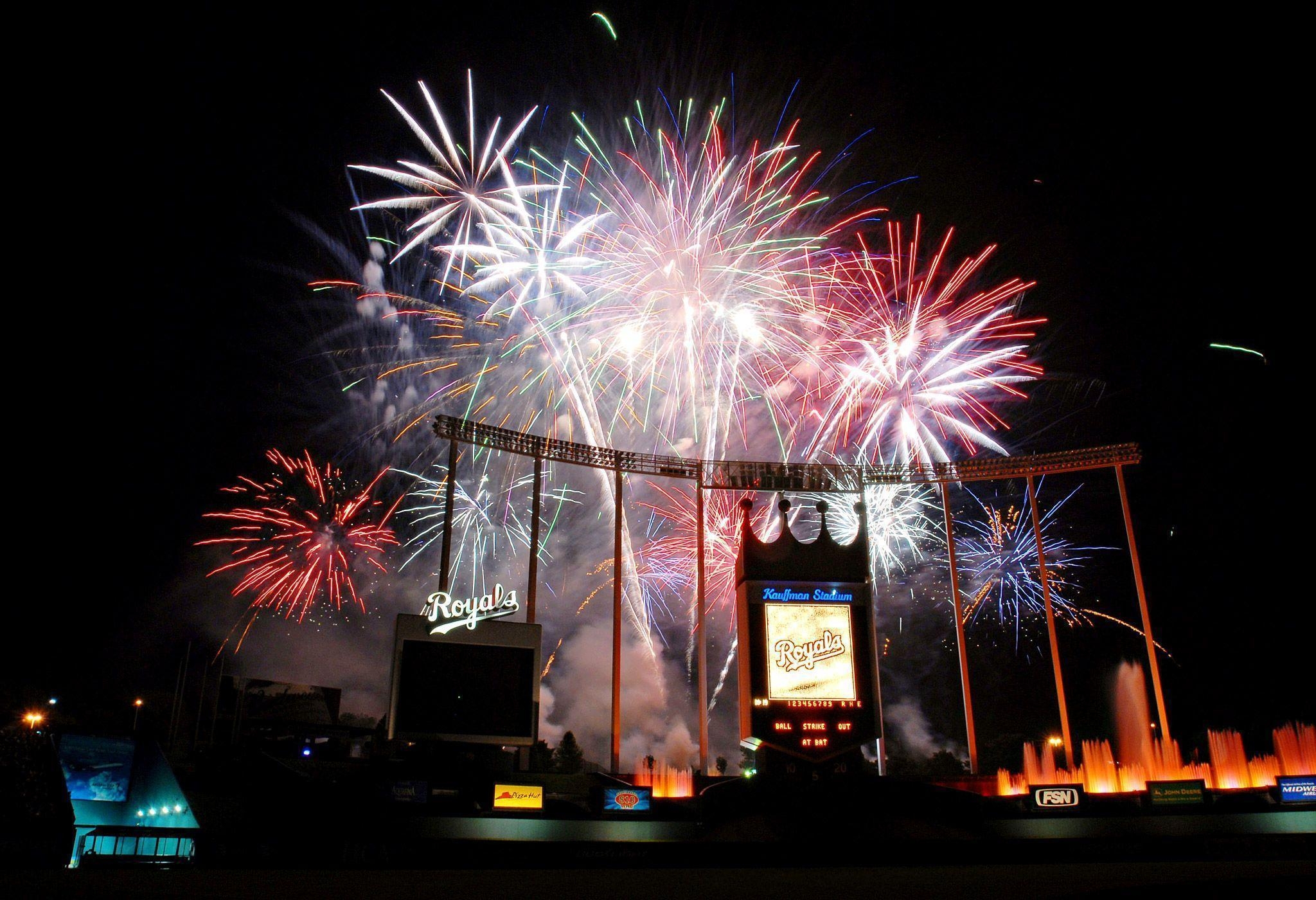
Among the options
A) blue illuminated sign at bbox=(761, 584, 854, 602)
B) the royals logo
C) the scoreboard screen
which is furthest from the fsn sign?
blue illuminated sign at bbox=(761, 584, 854, 602)

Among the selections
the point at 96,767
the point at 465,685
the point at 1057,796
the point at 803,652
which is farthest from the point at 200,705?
the point at 1057,796

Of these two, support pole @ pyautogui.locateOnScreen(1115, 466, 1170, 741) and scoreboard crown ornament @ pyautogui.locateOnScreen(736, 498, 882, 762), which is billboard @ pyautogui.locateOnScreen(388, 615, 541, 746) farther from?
support pole @ pyautogui.locateOnScreen(1115, 466, 1170, 741)

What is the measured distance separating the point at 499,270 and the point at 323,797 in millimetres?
18544

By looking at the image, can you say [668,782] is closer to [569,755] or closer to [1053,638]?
[1053,638]

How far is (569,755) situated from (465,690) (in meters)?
33.2

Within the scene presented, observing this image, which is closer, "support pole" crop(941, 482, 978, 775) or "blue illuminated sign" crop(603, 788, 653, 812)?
"blue illuminated sign" crop(603, 788, 653, 812)

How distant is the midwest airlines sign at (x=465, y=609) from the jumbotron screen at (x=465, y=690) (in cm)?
73

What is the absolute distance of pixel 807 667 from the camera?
1227 inches

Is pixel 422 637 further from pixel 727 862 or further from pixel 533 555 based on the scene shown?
pixel 727 862

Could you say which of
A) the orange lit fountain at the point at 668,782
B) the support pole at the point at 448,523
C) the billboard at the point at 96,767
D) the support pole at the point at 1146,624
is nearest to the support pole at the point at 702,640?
the orange lit fountain at the point at 668,782

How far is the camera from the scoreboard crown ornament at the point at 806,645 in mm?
30141

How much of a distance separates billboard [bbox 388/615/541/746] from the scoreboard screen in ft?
25.6

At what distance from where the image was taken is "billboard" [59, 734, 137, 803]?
3528cm

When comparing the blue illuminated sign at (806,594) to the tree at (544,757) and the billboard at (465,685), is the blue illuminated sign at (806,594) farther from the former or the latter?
the tree at (544,757)
